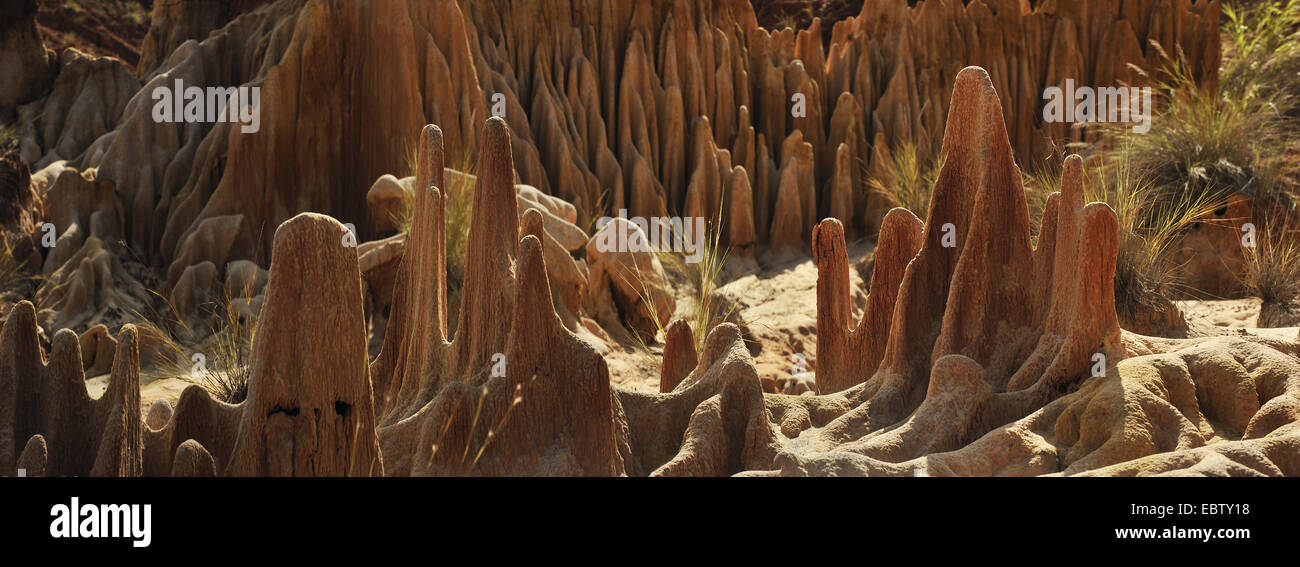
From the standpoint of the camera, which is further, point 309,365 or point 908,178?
point 908,178

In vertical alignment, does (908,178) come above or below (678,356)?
above

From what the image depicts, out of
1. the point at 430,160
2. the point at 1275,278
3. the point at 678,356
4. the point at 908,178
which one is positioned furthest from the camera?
the point at 908,178

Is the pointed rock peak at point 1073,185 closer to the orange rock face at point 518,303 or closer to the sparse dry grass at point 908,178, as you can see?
the orange rock face at point 518,303

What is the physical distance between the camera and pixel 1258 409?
14.7ft

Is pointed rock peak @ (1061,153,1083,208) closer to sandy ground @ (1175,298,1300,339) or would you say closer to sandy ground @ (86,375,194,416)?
sandy ground @ (1175,298,1300,339)

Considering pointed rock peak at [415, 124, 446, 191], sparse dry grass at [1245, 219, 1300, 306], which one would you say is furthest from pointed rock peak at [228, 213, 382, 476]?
sparse dry grass at [1245, 219, 1300, 306]

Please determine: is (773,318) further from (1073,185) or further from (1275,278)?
(1073,185)

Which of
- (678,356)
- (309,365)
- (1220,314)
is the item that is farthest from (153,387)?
(1220,314)

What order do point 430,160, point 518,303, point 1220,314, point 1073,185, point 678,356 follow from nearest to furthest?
point 518,303 → point 1073,185 → point 430,160 → point 678,356 → point 1220,314

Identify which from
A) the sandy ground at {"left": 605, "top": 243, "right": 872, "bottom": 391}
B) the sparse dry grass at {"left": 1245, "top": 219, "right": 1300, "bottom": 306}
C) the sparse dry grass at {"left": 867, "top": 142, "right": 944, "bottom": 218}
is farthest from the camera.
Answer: the sparse dry grass at {"left": 867, "top": 142, "right": 944, "bottom": 218}

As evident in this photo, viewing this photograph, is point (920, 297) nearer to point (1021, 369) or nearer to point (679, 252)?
point (1021, 369)
